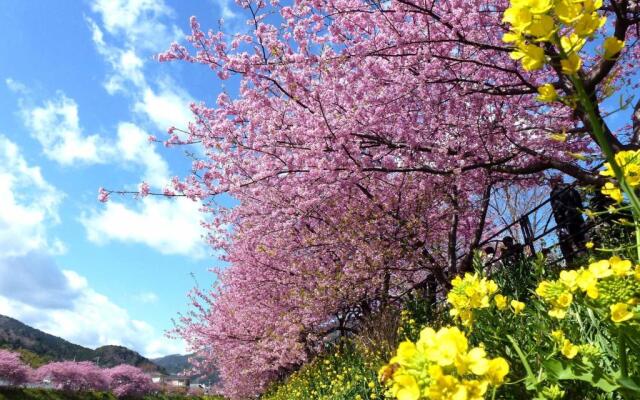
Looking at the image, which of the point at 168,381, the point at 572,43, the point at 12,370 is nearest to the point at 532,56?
the point at 572,43

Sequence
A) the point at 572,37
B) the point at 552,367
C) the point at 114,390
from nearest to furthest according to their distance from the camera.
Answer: the point at 572,37, the point at 552,367, the point at 114,390

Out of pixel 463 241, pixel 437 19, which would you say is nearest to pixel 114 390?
pixel 463 241

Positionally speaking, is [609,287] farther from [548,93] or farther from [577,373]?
[548,93]

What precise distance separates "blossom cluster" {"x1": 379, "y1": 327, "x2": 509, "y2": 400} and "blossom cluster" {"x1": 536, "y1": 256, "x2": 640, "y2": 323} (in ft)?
1.54

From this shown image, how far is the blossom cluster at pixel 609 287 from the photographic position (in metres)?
1.42

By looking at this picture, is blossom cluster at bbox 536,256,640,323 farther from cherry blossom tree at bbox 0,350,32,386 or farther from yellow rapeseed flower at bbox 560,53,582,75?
cherry blossom tree at bbox 0,350,32,386

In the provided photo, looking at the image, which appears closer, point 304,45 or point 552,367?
point 552,367

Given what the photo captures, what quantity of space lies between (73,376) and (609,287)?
5140cm

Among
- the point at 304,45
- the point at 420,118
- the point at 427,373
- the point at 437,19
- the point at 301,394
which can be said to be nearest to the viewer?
the point at 427,373

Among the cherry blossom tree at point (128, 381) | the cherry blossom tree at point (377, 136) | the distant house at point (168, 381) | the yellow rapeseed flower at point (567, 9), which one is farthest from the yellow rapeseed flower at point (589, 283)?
the distant house at point (168, 381)

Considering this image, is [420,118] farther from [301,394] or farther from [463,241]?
[301,394]

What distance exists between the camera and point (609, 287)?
1471mm

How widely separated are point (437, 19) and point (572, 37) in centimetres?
454

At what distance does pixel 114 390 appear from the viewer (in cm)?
4962
